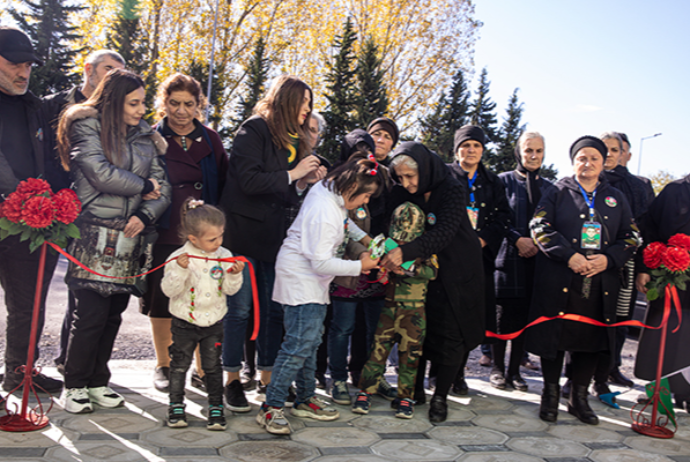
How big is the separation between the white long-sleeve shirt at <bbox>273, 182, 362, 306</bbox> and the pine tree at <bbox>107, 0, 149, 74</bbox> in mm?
21903

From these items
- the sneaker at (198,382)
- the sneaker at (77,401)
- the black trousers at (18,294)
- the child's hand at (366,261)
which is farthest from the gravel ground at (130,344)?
the child's hand at (366,261)

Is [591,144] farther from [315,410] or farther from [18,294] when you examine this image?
[18,294]

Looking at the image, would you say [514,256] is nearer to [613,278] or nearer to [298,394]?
[613,278]

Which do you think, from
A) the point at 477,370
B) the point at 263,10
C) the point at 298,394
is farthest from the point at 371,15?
the point at 298,394

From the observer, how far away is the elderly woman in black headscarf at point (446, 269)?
12.3ft

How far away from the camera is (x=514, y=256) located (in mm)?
4652

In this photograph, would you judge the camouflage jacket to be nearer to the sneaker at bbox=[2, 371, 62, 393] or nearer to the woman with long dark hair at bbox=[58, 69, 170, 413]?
the woman with long dark hair at bbox=[58, 69, 170, 413]

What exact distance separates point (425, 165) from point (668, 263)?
1826 millimetres

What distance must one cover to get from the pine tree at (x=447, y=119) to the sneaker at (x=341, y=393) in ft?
62.4

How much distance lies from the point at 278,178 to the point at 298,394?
1421mm

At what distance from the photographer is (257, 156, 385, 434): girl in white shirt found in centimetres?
326

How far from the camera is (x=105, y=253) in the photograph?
335 centimetres

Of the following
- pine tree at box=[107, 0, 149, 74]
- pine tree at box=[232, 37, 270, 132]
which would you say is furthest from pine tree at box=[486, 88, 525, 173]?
pine tree at box=[107, 0, 149, 74]

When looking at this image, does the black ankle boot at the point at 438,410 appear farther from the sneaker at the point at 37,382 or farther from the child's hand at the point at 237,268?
the sneaker at the point at 37,382
